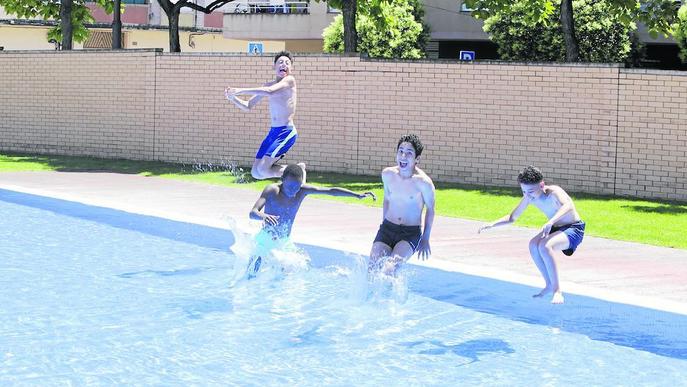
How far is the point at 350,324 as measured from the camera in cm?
893

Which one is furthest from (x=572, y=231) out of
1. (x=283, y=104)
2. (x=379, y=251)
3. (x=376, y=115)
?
(x=376, y=115)

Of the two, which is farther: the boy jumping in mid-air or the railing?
the railing

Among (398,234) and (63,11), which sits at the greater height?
(63,11)

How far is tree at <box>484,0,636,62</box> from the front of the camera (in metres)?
32.9

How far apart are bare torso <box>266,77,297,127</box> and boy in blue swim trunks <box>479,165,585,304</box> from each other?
150 inches

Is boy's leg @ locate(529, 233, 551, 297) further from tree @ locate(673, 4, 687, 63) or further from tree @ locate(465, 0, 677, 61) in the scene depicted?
tree @ locate(673, 4, 687, 63)

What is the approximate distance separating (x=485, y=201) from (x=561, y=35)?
17.7 meters

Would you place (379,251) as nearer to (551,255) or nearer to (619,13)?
(551,255)

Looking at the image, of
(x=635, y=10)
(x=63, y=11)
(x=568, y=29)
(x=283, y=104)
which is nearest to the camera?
(x=283, y=104)

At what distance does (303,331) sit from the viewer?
8695mm

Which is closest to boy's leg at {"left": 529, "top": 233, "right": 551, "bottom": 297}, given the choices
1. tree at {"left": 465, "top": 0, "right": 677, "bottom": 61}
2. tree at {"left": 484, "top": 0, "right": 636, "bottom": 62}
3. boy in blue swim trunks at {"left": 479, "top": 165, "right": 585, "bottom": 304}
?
boy in blue swim trunks at {"left": 479, "top": 165, "right": 585, "bottom": 304}

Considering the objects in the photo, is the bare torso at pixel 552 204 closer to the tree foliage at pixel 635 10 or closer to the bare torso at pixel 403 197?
the bare torso at pixel 403 197

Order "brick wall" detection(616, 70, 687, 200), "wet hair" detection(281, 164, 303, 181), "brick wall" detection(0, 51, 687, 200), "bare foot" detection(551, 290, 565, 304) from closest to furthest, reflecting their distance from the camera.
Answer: "bare foot" detection(551, 290, 565, 304)
"wet hair" detection(281, 164, 303, 181)
"brick wall" detection(616, 70, 687, 200)
"brick wall" detection(0, 51, 687, 200)

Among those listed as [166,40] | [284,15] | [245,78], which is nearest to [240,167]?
[245,78]
